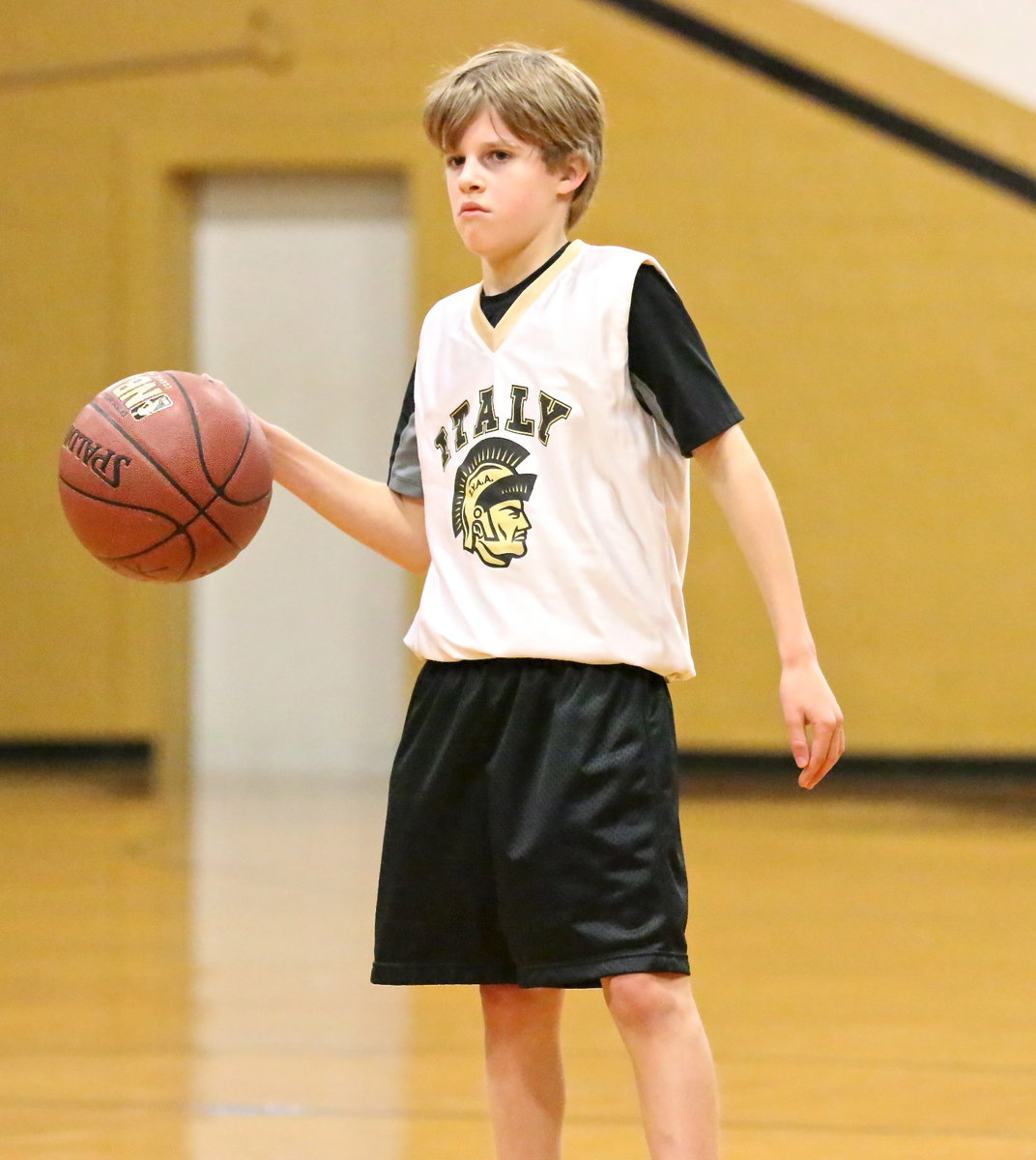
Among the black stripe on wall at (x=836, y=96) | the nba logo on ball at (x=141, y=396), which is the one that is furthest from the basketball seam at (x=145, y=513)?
the black stripe on wall at (x=836, y=96)

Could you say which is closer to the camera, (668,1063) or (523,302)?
(668,1063)

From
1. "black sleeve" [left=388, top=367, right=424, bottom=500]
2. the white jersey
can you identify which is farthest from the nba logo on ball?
the white jersey

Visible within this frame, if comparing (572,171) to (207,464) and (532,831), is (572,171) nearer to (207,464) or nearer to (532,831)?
(207,464)

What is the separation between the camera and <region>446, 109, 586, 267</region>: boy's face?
5.72 ft

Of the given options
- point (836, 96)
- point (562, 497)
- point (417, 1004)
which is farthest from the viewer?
point (836, 96)

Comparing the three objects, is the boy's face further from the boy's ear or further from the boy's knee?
the boy's knee

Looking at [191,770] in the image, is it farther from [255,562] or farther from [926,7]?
[926,7]

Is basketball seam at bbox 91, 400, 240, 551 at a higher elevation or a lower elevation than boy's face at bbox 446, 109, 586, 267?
lower

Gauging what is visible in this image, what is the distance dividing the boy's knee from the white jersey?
0.32 m

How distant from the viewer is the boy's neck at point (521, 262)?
1.82m

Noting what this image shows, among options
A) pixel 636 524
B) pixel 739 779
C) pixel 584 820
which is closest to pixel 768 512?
pixel 636 524

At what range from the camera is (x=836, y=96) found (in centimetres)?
659

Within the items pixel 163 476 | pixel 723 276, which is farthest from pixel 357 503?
pixel 723 276

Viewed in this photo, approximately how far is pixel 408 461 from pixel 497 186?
0.38 metres
